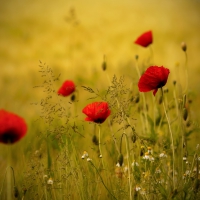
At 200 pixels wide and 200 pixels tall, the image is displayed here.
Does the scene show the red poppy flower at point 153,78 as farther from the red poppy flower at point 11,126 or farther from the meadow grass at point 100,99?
the red poppy flower at point 11,126

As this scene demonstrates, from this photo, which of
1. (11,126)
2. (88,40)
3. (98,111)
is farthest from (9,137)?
(88,40)

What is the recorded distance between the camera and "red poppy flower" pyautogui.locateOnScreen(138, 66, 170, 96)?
0.89 m

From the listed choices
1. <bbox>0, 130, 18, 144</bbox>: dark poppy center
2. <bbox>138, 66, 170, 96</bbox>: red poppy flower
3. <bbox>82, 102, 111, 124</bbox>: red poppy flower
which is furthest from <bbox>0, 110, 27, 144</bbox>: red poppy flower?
<bbox>138, 66, 170, 96</bbox>: red poppy flower

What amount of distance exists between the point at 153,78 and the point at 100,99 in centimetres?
138

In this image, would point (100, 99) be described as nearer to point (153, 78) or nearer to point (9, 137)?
point (153, 78)

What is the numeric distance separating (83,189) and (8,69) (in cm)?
247

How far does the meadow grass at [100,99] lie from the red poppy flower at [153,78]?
0.20 ft

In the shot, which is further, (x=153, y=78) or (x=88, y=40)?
(x=88, y=40)

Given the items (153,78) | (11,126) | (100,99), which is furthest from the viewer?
(100,99)

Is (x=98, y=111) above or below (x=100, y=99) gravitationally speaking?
below

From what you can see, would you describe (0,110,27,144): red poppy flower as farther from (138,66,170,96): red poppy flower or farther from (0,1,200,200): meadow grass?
(138,66,170,96): red poppy flower

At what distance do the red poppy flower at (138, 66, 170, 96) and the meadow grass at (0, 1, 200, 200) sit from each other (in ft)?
0.20

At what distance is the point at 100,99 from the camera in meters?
2.27

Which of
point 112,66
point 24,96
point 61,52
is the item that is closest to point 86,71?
point 112,66
